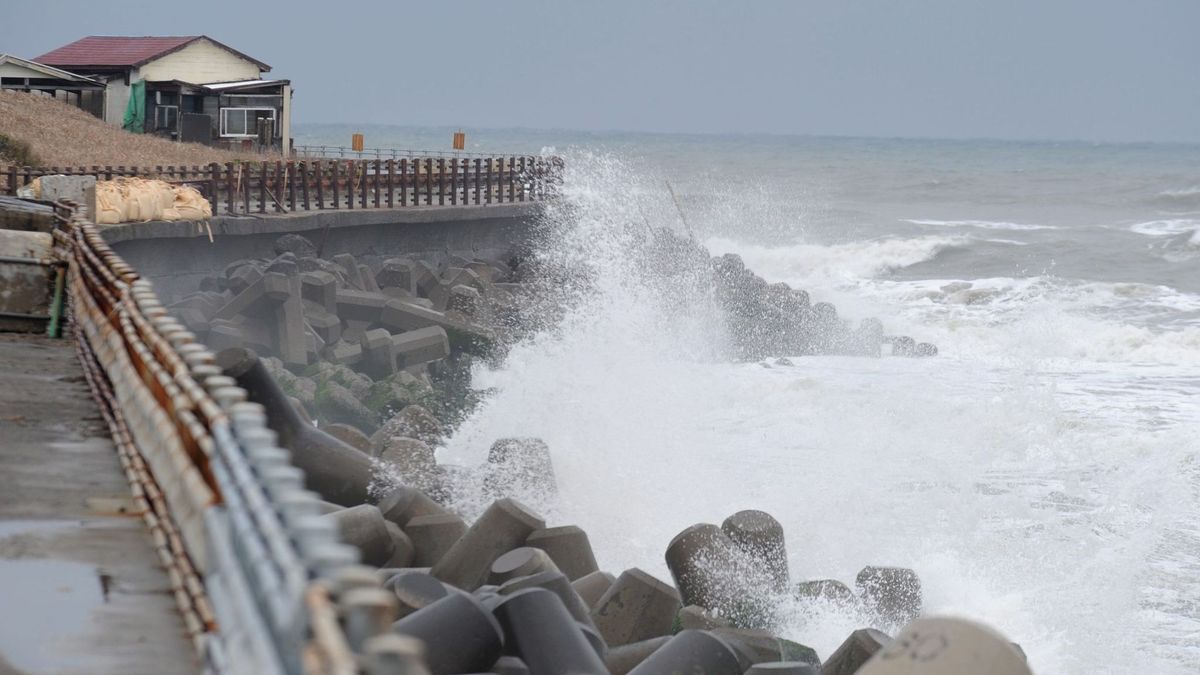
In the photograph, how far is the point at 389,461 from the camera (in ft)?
30.8

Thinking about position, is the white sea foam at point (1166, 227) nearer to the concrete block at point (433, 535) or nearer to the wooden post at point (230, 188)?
the wooden post at point (230, 188)

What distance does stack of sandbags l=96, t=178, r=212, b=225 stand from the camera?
55.6 feet

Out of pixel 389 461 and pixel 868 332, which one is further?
pixel 868 332

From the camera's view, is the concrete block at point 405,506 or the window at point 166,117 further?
the window at point 166,117

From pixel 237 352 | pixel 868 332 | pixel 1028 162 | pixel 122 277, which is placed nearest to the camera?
pixel 122 277

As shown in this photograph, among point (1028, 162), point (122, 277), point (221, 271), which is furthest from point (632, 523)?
point (1028, 162)

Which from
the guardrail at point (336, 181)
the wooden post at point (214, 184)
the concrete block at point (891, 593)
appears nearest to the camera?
the concrete block at point (891, 593)

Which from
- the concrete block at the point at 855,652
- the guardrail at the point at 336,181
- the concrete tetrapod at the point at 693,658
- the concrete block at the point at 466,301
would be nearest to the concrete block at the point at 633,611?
the concrete tetrapod at the point at 693,658

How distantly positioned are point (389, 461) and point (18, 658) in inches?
248

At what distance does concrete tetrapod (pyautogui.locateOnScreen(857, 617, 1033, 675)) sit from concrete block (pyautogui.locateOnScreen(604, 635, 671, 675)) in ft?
10.9

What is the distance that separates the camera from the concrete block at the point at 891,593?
26.8ft

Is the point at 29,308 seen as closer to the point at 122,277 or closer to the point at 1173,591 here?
the point at 122,277

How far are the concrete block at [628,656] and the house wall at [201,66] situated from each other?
39.2m

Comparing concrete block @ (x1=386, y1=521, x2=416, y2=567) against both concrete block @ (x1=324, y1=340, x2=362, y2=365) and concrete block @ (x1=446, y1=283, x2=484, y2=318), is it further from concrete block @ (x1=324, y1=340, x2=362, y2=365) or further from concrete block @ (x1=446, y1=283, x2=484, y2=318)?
concrete block @ (x1=446, y1=283, x2=484, y2=318)
